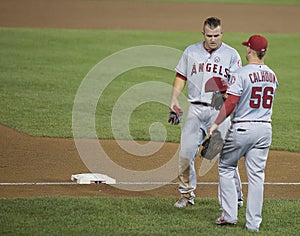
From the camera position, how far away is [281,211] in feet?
29.8

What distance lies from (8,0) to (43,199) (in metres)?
25.3

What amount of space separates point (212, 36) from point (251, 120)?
4.34 ft

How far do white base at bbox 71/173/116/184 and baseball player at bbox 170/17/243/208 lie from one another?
51.9 inches

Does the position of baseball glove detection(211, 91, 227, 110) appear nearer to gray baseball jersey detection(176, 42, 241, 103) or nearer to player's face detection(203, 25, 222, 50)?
gray baseball jersey detection(176, 42, 241, 103)

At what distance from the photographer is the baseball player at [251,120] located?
8062mm

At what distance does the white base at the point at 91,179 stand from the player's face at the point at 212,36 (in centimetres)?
241

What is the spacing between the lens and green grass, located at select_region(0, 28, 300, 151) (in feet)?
46.6

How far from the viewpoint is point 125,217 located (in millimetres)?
8586

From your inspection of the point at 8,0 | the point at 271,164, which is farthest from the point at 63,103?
the point at 8,0

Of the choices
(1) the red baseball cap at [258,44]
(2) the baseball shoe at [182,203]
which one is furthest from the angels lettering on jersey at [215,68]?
(2) the baseball shoe at [182,203]

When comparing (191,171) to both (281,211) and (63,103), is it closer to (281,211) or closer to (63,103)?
(281,211)

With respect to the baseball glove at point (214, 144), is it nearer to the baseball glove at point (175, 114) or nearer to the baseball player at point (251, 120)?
the baseball player at point (251, 120)

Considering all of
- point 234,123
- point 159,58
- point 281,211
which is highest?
point 159,58

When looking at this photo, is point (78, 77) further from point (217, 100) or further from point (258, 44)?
point (258, 44)
